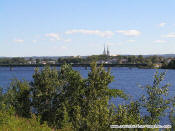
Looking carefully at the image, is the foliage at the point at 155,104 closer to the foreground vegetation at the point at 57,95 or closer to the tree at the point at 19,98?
the foreground vegetation at the point at 57,95

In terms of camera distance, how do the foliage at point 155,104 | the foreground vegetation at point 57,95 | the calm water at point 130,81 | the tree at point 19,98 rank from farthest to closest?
1. the calm water at point 130,81
2. the tree at point 19,98
3. the foreground vegetation at point 57,95
4. the foliage at point 155,104

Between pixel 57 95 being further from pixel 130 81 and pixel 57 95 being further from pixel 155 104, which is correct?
pixel 130 81

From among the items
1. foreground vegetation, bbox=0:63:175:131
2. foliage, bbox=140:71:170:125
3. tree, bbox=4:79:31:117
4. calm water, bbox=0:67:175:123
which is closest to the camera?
foliage, bbox=140:71:170:125

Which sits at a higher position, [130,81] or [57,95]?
[57,95]

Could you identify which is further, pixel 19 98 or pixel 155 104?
pixel 19 98

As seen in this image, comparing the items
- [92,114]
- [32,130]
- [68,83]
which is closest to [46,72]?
[68,83]

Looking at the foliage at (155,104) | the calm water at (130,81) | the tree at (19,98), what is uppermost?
the foliage at (155,104)

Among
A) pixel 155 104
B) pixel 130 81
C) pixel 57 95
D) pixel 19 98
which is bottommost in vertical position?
pixel 130 81

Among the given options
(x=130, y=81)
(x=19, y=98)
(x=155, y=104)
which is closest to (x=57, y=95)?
(x=19, y=98)

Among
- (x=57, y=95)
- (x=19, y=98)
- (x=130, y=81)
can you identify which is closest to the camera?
(x=57, y=95)

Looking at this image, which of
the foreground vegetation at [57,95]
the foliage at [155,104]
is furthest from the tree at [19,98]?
the foliage at [155,104]

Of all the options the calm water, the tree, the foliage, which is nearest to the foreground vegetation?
the tree

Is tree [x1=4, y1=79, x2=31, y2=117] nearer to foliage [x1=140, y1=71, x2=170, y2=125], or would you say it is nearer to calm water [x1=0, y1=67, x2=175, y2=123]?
calm water [x1=0, y1=67, x2=175, y2=123]

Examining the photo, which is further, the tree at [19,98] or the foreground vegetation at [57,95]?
the tree at [19,98]
